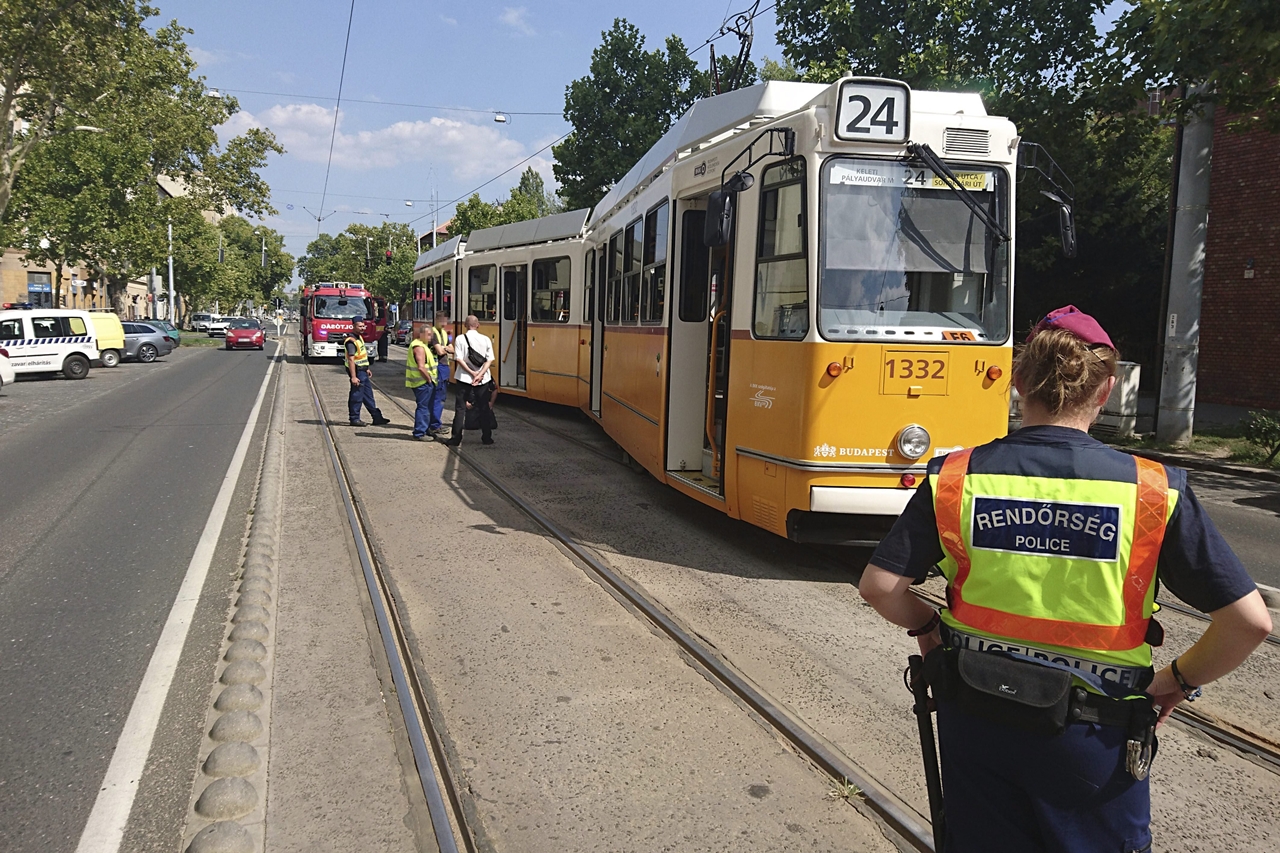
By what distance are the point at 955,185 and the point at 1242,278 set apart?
1821 centimetres

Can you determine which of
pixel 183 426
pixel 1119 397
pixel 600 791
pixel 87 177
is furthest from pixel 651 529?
pixel 87 177

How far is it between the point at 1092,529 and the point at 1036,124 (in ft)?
63.5

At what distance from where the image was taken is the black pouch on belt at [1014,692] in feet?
6.13

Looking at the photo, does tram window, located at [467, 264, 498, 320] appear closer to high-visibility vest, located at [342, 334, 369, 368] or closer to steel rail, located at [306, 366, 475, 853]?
high-visibility vest, located at [342, 334, 369, 368]

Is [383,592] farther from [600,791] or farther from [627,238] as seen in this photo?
[627,238]

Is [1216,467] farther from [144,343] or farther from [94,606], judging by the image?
[144,343]

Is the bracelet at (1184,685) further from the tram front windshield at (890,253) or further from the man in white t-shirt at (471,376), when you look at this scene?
the man in white t-shirt at (471,376)

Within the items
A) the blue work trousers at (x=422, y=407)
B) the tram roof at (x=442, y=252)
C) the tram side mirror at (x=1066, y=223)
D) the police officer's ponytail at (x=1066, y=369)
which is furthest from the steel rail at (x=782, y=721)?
the tram roof at (x=442, y=252)

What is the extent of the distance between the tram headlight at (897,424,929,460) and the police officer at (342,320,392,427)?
32.7 ft

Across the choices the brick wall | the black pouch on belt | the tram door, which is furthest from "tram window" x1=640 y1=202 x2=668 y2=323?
the brick wall

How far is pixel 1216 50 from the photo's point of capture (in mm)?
12047

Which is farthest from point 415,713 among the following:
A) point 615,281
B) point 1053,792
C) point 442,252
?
point 442,252

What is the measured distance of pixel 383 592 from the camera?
6.09 meters

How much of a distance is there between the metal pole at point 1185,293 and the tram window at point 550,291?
965 centimetres
